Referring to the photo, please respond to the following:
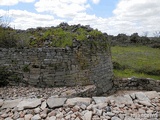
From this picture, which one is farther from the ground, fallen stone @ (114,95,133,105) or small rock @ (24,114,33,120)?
fallen stone @ (114,95,133,105)

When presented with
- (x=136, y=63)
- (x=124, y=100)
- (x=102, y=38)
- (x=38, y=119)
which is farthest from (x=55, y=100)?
(x=136, y=63)

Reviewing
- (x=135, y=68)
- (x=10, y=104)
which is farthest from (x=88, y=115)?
(x=135, y=68)

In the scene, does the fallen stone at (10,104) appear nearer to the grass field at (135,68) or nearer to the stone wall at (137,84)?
the stone wall at (137,84)

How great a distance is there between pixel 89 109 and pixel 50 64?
4.36m

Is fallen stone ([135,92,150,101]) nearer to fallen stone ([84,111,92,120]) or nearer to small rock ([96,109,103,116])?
small rock ([96,109,103,116])

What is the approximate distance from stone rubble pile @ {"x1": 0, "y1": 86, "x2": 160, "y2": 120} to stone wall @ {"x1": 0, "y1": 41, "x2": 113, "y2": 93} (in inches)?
149

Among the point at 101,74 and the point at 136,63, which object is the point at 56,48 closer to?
the point at 101,74

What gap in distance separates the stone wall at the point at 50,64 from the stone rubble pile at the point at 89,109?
3.79 meters

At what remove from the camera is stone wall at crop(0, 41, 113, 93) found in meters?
7.50

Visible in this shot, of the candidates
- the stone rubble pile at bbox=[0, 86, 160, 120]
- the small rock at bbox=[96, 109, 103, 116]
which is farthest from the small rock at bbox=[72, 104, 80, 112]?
the small rock at bbox=[96, 109, 103, 116]

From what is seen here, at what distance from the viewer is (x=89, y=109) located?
10.8 ft

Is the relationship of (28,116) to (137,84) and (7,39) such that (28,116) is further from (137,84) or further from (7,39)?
(137,84)

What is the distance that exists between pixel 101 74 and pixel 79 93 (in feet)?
7.36

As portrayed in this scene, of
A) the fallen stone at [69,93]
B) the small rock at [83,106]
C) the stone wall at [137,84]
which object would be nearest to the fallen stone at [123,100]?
the small rock at [83,106]
